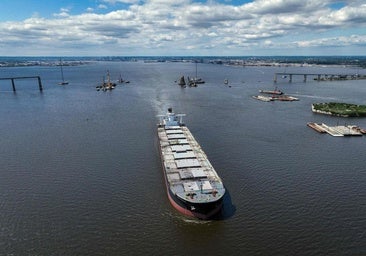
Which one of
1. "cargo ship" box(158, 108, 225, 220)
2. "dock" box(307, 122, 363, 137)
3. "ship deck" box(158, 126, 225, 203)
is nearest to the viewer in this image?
"cargo ship" box(158, 108, 225, 220)

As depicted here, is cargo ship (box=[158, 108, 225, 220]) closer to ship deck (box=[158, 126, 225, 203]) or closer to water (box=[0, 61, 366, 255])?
ship deck (box=[158, 126, 225, 203])

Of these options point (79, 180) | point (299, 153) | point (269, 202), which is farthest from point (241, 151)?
point (79, 180)

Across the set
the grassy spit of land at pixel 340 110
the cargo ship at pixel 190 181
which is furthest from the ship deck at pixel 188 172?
the grassy spit of land at pixel 340 110

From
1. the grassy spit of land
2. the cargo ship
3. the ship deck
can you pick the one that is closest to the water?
the cargo ship

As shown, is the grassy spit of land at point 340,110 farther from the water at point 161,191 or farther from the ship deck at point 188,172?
the ship deck at point 188,172

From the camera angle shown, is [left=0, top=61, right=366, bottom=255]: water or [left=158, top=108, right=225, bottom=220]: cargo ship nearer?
[left=0, top=61, right=366, bottom=255]: water

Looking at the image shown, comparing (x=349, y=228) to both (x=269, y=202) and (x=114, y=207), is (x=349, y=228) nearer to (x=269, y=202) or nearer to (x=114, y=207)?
(x=269, y=202)

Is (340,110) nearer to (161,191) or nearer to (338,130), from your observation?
(338,130)

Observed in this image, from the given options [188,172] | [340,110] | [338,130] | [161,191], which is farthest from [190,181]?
[340,110]
